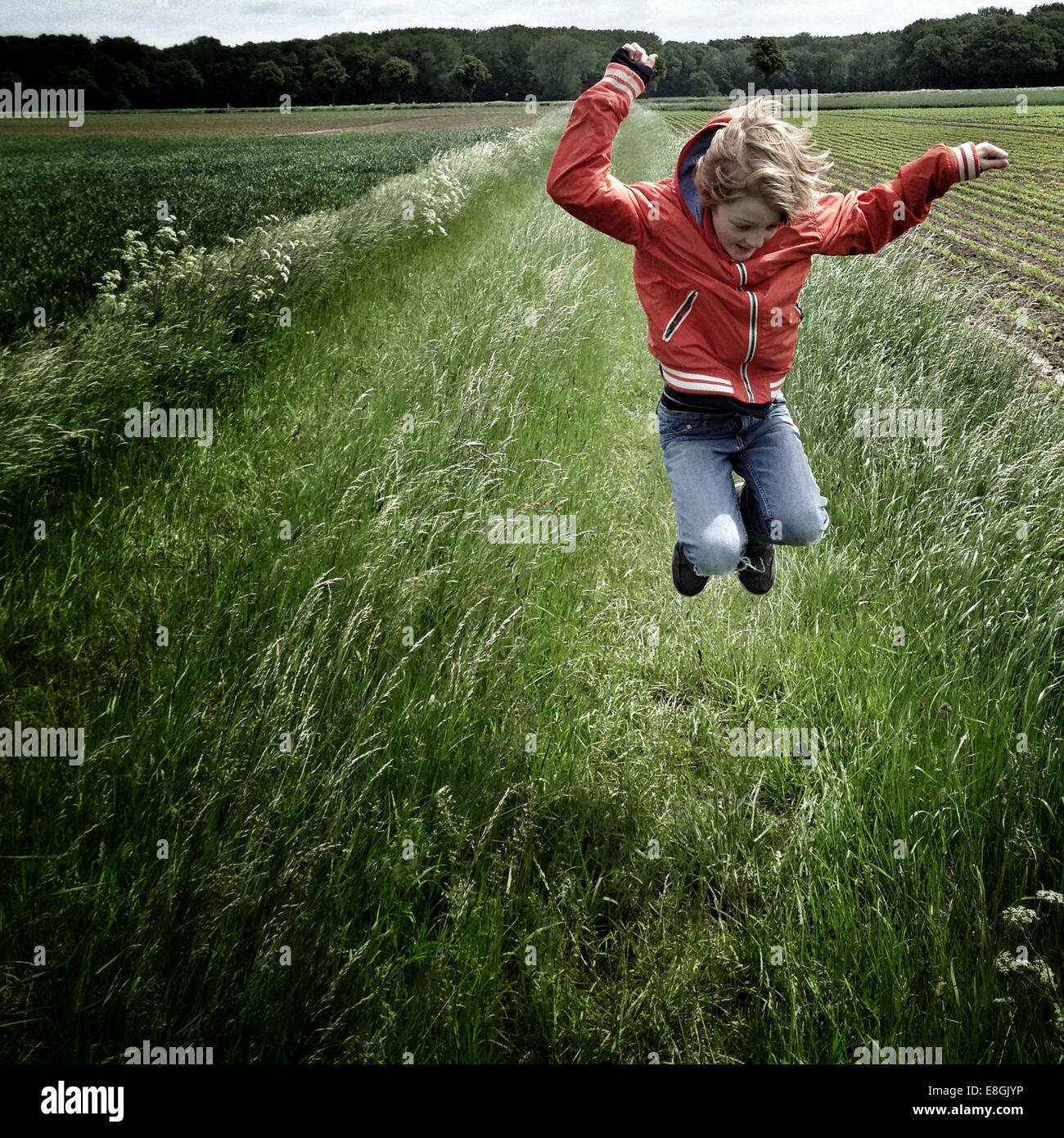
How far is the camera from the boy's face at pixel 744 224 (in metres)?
2.61

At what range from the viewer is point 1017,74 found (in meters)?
31.0

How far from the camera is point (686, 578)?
327cm

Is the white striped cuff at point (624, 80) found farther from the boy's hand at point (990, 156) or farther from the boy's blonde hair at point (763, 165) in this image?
the boy's hand at point (990, 156)

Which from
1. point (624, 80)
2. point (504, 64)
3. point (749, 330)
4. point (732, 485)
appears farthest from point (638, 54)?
point (504, 64)

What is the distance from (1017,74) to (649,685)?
39026mm

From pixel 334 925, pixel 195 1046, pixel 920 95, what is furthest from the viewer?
pixel 920 95

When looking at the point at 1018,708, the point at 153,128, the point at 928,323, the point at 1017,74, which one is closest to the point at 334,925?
the point at 1018,708

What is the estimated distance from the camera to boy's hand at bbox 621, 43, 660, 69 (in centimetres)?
276

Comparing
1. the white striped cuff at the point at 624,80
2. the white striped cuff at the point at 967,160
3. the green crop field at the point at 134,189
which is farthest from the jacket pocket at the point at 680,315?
the green crop field at the point at 134,189

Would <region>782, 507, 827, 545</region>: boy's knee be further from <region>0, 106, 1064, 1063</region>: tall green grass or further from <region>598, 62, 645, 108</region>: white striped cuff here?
<region>598, 62, 645, 108</region>: white striped cuff

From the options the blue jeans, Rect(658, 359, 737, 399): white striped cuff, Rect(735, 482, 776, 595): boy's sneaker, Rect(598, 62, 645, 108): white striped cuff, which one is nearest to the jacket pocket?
Rect(658, 359, 737, 399): white striped cuff

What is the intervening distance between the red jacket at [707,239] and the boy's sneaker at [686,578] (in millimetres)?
720

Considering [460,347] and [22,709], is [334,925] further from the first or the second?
[460,347]

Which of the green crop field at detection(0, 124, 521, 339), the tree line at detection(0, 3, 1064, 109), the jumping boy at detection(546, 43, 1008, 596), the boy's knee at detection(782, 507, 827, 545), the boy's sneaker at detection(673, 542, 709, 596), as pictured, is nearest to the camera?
the jumping boy at detection(546, 43, 1008, 596)
